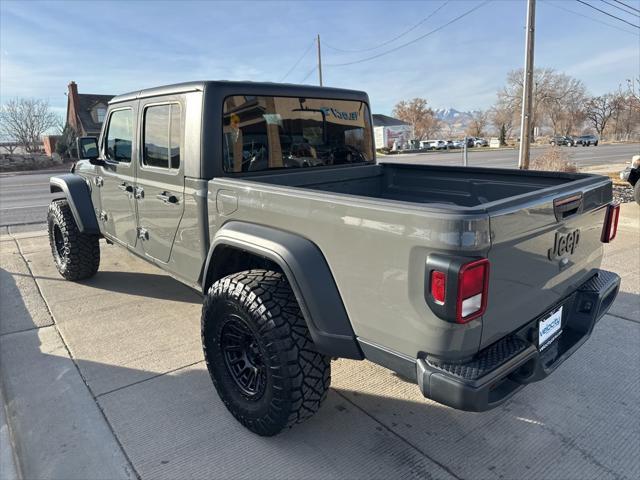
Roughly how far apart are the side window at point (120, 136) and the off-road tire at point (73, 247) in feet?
3.38

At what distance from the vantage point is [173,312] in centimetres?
434

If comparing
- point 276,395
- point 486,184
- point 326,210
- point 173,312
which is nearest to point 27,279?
point 173,312

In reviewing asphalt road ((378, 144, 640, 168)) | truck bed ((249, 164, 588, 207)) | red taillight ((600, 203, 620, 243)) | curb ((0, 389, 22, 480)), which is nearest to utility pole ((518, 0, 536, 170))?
asphalt road ((378, 144, 640, 168))

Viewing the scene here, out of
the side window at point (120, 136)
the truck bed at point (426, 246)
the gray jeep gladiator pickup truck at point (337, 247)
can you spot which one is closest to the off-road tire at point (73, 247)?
the side window at point (120, 136)

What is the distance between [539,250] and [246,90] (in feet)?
6.94

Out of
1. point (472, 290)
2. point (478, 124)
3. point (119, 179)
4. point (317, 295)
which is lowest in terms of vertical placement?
point (317, 295)

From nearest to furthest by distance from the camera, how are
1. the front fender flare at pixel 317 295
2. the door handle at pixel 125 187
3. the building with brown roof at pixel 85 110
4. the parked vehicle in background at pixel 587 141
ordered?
the front fender flare at pixel 317 295, the door handle at pixel 125 187, the building with brown roof at pixel 85 110, the parked vehicle in background at pixel 587 141

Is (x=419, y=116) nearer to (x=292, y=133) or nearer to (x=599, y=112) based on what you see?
(x=599, y=112)

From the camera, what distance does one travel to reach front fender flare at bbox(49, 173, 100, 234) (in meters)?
4.71

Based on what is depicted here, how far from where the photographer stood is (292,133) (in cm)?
348

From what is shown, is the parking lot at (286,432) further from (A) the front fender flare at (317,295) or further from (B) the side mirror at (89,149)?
(B) the side mirror at (89,149)

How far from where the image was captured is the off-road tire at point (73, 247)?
4.92 m

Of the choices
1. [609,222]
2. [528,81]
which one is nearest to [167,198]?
[609,222]

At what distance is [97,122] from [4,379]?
45549mm
